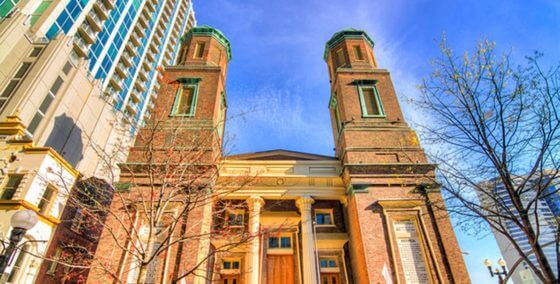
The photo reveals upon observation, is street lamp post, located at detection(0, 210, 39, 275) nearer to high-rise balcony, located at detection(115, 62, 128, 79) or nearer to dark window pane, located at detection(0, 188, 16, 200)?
dark window pane, located at detection(0, 188, 16, 200)

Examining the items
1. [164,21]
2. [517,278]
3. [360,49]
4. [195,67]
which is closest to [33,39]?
[195,67]

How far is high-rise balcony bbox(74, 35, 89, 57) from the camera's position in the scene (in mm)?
31497

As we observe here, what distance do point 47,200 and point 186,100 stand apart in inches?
425

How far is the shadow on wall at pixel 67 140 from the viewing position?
23766 mm

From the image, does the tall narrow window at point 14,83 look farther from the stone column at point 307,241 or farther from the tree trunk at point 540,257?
the tree trunk at point 540,257

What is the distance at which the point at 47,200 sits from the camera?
18484mm

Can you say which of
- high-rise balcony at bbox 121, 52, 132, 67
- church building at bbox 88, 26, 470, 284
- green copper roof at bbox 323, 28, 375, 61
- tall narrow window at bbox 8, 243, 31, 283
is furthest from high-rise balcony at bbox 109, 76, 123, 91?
green copper roof at bbox 323, 28, 375, 61

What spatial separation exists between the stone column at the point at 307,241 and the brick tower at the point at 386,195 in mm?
2139

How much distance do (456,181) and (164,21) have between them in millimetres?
58981

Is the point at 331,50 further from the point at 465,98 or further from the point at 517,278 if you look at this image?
the point at 517,278

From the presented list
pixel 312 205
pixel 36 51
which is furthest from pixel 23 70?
pixel 312 205

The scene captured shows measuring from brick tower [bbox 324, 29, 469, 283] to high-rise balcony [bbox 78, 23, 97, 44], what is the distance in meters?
30.5

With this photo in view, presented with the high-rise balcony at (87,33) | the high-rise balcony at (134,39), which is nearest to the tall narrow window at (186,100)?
the high-rise balcony at (87,33)

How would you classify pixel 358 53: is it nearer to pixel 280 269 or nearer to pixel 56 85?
pixel 280 269
